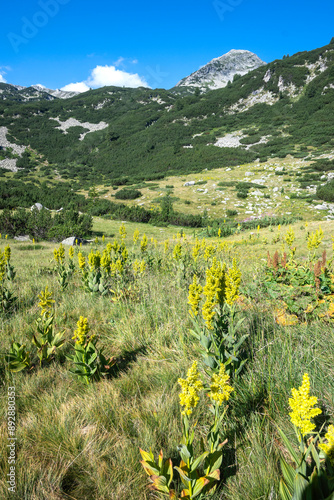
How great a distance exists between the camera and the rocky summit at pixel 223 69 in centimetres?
11556

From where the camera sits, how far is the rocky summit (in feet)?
379

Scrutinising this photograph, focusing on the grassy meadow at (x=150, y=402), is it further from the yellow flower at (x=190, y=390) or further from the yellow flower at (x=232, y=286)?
the yellow flower at (x=232, y=286)

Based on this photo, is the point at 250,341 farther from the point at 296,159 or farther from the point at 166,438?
the point at 296,159

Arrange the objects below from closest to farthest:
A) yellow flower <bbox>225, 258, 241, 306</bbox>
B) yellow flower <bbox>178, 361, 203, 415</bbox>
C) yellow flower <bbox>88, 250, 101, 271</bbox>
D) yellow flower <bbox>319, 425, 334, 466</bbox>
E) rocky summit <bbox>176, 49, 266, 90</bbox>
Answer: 1. yellow flower <bbox>319, 425, 334, 466</bbox>
2. yellow flower <bbox>178, 361, 203, 415</bbox>
3. yellow flower <bbox>225, 258, 241, 306</bbox>
4. yellow flower <bbox>88, 250, 101, 271</bbox>
5. rocky summit <bbox>176, 49, 266, 90</bbox>

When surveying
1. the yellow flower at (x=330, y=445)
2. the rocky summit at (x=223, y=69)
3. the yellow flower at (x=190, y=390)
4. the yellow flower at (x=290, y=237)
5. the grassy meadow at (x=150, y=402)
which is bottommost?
the grassy meadow at (x=150, y=402)

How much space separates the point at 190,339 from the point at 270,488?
1.51m

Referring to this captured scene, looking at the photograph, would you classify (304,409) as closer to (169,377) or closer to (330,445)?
(330,445)

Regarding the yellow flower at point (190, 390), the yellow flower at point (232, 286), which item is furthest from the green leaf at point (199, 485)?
Answer: the yellow flower at point (232, 286)

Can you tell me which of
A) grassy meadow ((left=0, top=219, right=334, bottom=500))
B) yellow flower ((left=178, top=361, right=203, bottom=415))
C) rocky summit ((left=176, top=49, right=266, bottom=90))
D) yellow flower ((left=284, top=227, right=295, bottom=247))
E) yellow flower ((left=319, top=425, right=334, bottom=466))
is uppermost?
rocky summit ((left=176, top=49, right=266, bottom=90))

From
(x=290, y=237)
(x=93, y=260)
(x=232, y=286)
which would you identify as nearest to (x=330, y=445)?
(x=232, y=286)

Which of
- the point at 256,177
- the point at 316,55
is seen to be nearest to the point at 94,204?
the point at 256,177

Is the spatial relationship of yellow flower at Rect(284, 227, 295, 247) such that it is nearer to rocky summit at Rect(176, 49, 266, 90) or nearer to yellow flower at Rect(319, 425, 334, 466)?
yellow flower at Rect(319, 425, 334, 466)

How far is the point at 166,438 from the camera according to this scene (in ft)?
5.23

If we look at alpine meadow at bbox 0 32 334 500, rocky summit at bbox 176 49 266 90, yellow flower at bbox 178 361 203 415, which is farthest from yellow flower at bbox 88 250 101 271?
rocky summit at bbox 176 49 266 90
